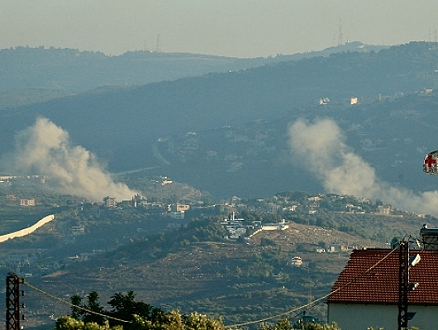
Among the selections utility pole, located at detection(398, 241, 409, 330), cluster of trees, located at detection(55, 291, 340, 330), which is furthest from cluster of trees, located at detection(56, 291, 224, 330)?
utility pole, located at detection(398, 241, 409, 330)

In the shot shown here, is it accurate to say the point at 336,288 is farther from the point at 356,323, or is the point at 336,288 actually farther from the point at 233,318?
the point at 233,318

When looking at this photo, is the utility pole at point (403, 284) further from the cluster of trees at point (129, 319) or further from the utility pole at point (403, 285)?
the cluster of trees at point (129, 319)

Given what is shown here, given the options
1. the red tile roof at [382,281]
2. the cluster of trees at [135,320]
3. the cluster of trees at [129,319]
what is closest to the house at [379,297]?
the red tile roof at [382,281]

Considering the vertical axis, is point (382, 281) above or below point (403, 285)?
above

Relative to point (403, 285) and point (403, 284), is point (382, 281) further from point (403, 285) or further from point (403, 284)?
point (403, 284)

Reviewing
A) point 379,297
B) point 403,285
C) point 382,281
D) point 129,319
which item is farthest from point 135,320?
point 382,281

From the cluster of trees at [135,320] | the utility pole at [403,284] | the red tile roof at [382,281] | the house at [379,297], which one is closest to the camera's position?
the utility pole at [403,284]

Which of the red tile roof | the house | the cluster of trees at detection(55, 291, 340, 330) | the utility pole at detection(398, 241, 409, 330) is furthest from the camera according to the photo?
the red tile roof

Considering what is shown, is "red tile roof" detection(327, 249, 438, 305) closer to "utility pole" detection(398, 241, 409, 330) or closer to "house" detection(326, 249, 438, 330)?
"house" detection(326, 249, 438, 330)
